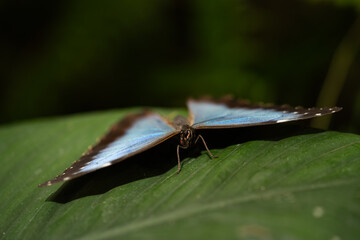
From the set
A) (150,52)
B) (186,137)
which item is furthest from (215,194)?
(150,52)

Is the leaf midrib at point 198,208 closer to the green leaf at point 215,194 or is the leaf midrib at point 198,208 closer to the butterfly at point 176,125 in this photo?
the green leaf at point 215,194

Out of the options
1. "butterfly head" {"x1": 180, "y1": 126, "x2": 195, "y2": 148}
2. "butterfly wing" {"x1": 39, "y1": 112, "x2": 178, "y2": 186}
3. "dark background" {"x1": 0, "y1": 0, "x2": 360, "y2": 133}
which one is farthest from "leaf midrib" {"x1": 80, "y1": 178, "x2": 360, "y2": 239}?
"dark background" {"x1": 0, "y1": 0, "x2": 360, "y2": 133}

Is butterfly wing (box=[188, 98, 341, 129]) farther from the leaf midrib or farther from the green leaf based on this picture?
the leaf midrib

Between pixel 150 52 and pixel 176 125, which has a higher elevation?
pixel 150 52

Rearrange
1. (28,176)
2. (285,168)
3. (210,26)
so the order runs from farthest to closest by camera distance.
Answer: (210,26)
(28,176)
(285,168)

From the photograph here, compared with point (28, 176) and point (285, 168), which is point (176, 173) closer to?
point (285, 168)

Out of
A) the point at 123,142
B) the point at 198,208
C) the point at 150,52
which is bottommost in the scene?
the point at 198,208

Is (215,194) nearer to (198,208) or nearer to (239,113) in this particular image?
(198,208)

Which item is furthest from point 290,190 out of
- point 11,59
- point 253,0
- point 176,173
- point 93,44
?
point 11,59
